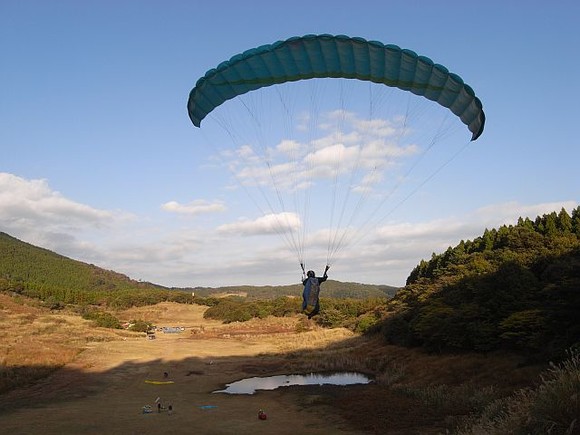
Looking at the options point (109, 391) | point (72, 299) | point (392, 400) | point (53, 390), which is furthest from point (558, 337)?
point (72, 299)

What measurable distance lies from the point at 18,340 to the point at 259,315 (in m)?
43.8

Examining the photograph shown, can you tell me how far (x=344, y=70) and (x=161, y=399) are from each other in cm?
1653

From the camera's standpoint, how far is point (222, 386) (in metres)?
25.7

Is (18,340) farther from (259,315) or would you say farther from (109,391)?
(259,315)

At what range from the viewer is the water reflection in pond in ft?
81.9

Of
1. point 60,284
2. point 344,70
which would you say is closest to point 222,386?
point 344,70

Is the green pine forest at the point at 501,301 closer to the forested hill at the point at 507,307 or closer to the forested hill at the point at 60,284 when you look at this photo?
the forested hill at the point at 507,307

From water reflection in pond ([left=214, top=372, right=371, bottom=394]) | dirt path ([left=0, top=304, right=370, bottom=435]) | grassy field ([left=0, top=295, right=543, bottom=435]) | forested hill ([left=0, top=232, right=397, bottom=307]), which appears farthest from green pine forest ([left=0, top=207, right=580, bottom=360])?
forested hill ([left=0, top=232, right=397, bottom=307])

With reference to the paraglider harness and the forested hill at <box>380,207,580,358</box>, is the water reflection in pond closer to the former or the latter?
the forested hill at <box>380,207,580,358</box>

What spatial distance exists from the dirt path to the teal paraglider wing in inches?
442

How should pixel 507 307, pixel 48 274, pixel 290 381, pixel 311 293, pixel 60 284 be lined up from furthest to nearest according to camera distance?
pixel 48 274 → pixel 60 284 → pixel 290 381 → pixel 507 307 → pixel 311 293

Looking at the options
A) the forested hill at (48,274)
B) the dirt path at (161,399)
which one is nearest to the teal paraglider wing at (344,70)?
the dirt path at (161,399)

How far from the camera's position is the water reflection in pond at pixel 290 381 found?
25.0m

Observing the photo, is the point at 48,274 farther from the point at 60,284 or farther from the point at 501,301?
the point at 501,301
